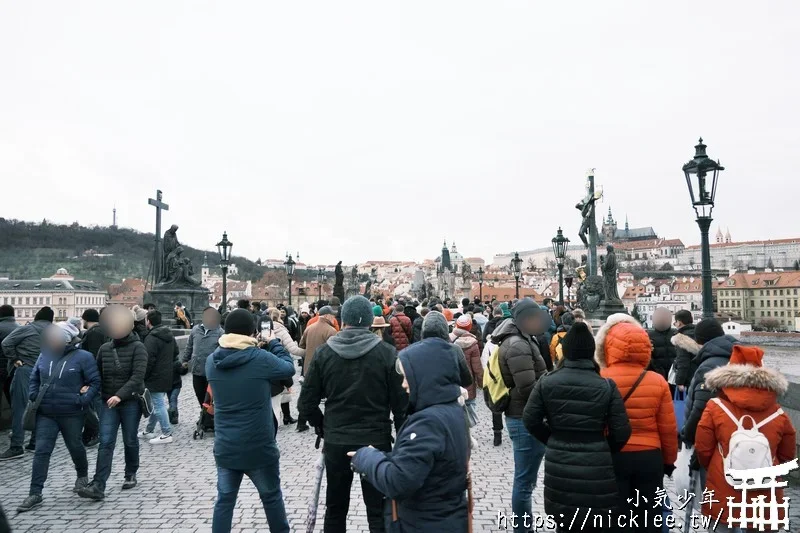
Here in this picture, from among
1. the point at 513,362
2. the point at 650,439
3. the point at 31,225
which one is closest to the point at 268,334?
→ the point at 513,362

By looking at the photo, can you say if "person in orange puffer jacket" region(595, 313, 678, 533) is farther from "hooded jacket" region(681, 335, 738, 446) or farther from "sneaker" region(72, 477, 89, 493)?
"sneaker" region(72, 477, 89, 493)

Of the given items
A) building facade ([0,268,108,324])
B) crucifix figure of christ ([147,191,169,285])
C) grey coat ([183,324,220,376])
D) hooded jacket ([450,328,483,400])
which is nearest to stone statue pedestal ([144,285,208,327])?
crucifix figure of christ ([147,191,169,285])

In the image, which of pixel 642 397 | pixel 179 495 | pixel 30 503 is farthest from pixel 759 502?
pixel 30 503

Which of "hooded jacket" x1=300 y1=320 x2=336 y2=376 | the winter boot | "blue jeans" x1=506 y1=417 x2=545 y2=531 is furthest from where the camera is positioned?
the winter boot

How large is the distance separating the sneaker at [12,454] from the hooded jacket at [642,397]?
7199mm

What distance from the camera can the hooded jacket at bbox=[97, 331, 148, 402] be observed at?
18.3ft

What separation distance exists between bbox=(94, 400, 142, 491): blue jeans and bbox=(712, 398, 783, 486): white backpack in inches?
209

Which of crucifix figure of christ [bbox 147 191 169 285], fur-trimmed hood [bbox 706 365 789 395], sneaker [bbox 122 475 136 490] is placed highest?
crucifix figure of christ [bbox 147 191 169 285]

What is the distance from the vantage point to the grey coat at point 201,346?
7.96 metres

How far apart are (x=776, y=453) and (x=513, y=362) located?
195 centimetres

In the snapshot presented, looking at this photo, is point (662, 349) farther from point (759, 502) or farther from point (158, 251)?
point (158, 251)

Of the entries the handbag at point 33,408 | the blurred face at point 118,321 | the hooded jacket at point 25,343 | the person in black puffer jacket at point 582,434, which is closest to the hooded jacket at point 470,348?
the blurred face at point 118,321

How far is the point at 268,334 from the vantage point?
506cm

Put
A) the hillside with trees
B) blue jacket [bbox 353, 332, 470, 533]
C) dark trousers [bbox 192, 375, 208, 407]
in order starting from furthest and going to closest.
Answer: the hillside with trees
dark trousers [bbox 192, 375, 208, 407]
blue jacket [bbox 353, 332, 470, 533]
